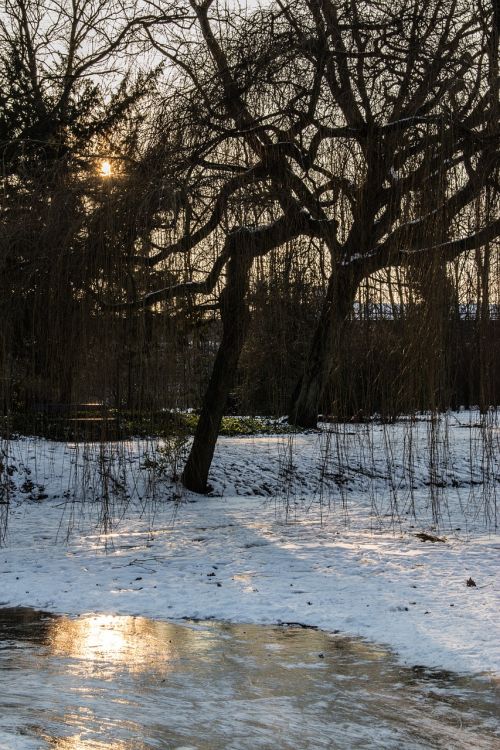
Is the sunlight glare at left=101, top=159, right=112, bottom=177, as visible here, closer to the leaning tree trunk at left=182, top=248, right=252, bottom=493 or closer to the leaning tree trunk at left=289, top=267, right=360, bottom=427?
the leaning tree trunk at left=182, top=248, right=252, bottom=493

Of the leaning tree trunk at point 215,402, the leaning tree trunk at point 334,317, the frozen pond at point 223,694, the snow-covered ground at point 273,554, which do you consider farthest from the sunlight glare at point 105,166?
the frozen pond at point 223,694

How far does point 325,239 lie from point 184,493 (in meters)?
5.97

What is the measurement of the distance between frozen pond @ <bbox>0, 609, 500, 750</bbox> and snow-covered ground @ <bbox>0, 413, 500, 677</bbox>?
1.45 ft

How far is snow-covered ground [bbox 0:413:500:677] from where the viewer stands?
6.42m

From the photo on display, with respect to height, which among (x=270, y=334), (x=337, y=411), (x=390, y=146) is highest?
(x=390, y=146)

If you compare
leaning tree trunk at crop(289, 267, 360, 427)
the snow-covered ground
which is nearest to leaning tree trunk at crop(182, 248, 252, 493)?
the snow-covered ground

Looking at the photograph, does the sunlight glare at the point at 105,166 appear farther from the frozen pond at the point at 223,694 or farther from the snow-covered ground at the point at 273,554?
the frozen pond at the point at 223,694

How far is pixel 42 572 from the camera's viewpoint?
7.94 metres

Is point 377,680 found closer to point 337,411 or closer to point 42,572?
point 337,411

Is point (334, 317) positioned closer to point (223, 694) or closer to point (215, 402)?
point (223, 694)

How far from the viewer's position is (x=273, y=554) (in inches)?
Result: 341

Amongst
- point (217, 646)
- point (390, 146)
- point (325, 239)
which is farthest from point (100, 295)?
point (217, 646)

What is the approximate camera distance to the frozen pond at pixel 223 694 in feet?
13.5

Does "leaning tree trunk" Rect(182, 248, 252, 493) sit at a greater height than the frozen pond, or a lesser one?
greater
